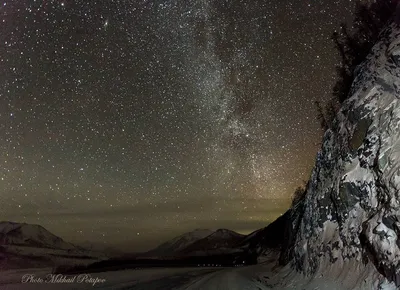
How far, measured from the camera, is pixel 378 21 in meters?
28.2

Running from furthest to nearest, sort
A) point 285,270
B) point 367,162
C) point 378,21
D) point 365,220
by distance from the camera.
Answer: point 378,21 < point 285,270 < point 367,162 < point 365,220

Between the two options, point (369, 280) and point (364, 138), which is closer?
point (369, 280)

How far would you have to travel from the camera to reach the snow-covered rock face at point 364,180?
1089cm

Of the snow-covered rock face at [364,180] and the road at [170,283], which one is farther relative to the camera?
the road at [170,283]

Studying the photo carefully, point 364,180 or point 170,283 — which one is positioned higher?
point 364,180

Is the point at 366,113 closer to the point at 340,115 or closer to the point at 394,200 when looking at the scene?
the point at 340,115

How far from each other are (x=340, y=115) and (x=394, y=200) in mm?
8257

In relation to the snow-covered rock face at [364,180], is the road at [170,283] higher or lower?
lower

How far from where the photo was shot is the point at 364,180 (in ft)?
44.1

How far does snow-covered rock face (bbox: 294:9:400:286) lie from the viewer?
1089 cm

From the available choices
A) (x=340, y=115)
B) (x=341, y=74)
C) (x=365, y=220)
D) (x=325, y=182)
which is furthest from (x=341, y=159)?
(x=341, y=74)

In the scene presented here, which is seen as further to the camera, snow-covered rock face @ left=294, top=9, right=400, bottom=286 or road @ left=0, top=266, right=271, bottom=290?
road @ left=0, top=266, right=271, bottom=290

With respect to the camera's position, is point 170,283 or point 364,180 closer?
point 364,180

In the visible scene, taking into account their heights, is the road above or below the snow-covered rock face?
below
